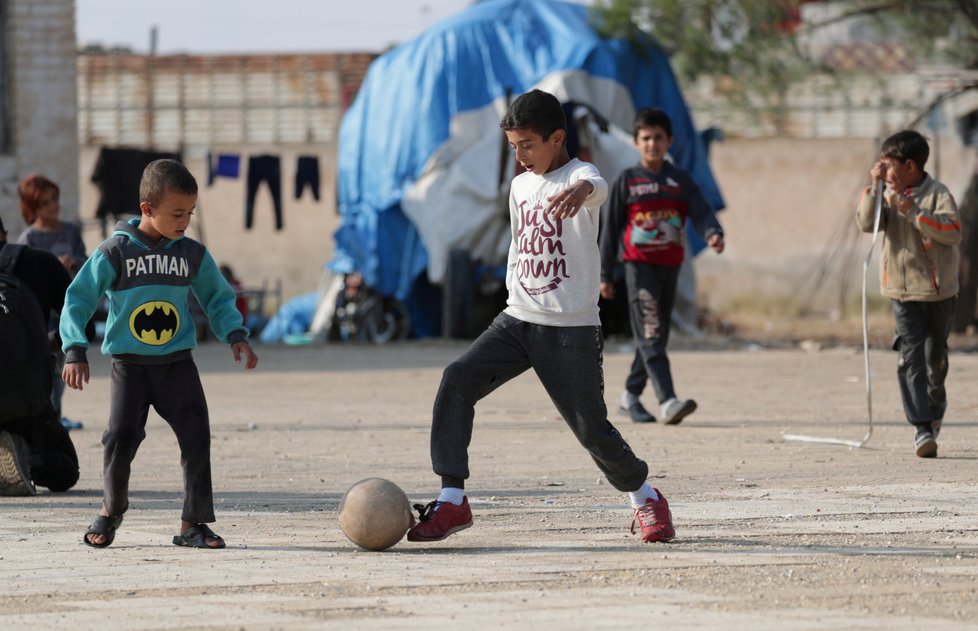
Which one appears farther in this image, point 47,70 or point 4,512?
Result: point 47,70

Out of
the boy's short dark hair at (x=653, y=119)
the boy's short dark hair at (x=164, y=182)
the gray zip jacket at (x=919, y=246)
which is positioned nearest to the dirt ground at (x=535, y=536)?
the gray zip jacket at (x=919, y=246)

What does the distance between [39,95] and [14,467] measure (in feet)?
43.8

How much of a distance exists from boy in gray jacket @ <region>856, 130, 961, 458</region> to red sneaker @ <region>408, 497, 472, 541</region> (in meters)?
3.62

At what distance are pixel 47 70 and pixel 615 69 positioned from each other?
7.23 metres

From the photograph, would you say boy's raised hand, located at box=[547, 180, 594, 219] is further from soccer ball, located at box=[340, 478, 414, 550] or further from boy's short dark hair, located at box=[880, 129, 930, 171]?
boy's short dark hair, located at box=[880, 129, 930, 171]

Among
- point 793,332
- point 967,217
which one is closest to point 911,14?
point 967,217

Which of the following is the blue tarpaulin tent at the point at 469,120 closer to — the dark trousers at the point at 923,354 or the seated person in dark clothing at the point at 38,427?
the dark trousers at the point at 923,354

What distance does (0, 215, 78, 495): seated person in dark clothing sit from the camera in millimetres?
8102

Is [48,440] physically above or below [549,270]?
below

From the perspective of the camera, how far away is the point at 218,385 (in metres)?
15.6

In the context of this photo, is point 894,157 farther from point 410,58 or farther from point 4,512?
point 410,58

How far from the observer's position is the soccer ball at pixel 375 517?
6352mm

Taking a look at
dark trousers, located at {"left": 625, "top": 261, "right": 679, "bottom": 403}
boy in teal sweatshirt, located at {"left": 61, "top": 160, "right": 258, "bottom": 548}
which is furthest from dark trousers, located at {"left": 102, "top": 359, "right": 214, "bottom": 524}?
dark trousers, located at {"left": 625, "top": 261, "right": 679, "bottom": 403}

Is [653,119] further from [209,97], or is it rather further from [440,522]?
[209,97]
